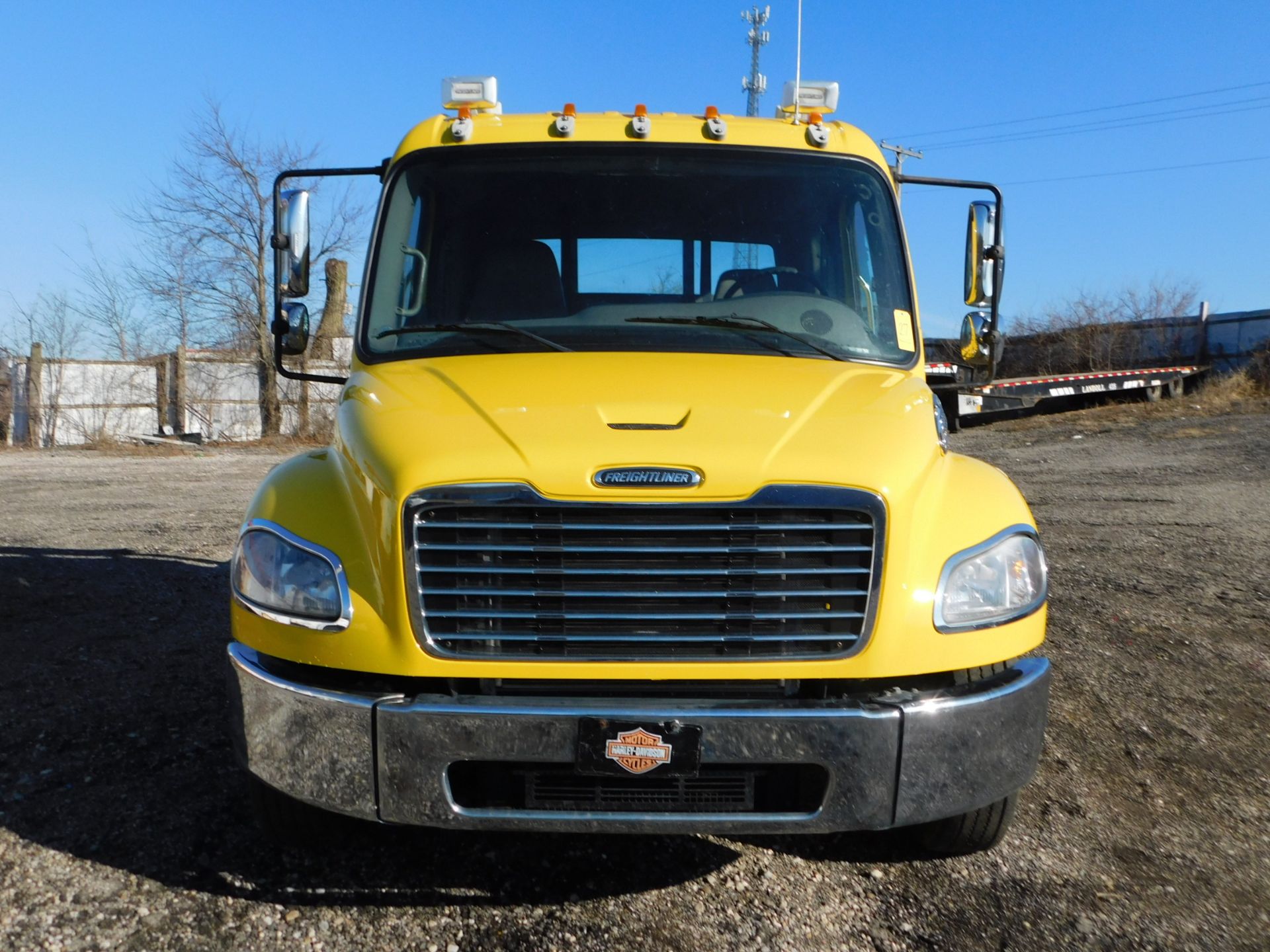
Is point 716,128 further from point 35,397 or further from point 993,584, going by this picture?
point 35,397

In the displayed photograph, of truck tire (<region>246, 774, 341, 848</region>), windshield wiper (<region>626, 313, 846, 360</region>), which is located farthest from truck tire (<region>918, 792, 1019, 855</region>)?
truck tire (<region>246, 774, 341, 848</region>)

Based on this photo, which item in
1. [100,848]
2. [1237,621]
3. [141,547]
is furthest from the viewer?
[141,547]

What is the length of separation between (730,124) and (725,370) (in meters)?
1.35

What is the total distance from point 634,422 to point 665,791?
978 millimetres

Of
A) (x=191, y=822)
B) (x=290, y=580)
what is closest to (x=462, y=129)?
(x=290, y=580)

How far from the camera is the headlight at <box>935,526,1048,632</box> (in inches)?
113

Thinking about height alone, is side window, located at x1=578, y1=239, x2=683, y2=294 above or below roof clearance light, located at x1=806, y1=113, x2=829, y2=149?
below

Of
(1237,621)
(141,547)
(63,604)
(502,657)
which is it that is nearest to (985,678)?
(502,657)

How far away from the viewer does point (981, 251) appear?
171 inches

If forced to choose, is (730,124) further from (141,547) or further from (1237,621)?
(141,547)

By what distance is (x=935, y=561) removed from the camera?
2.87m

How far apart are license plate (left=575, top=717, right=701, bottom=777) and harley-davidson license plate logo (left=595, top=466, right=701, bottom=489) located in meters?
0.59

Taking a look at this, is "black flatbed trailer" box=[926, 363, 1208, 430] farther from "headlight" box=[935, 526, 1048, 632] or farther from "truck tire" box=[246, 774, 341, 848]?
"truck tire" box=[246, 774, 341, 848]

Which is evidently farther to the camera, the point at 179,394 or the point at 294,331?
the point at 179,394
